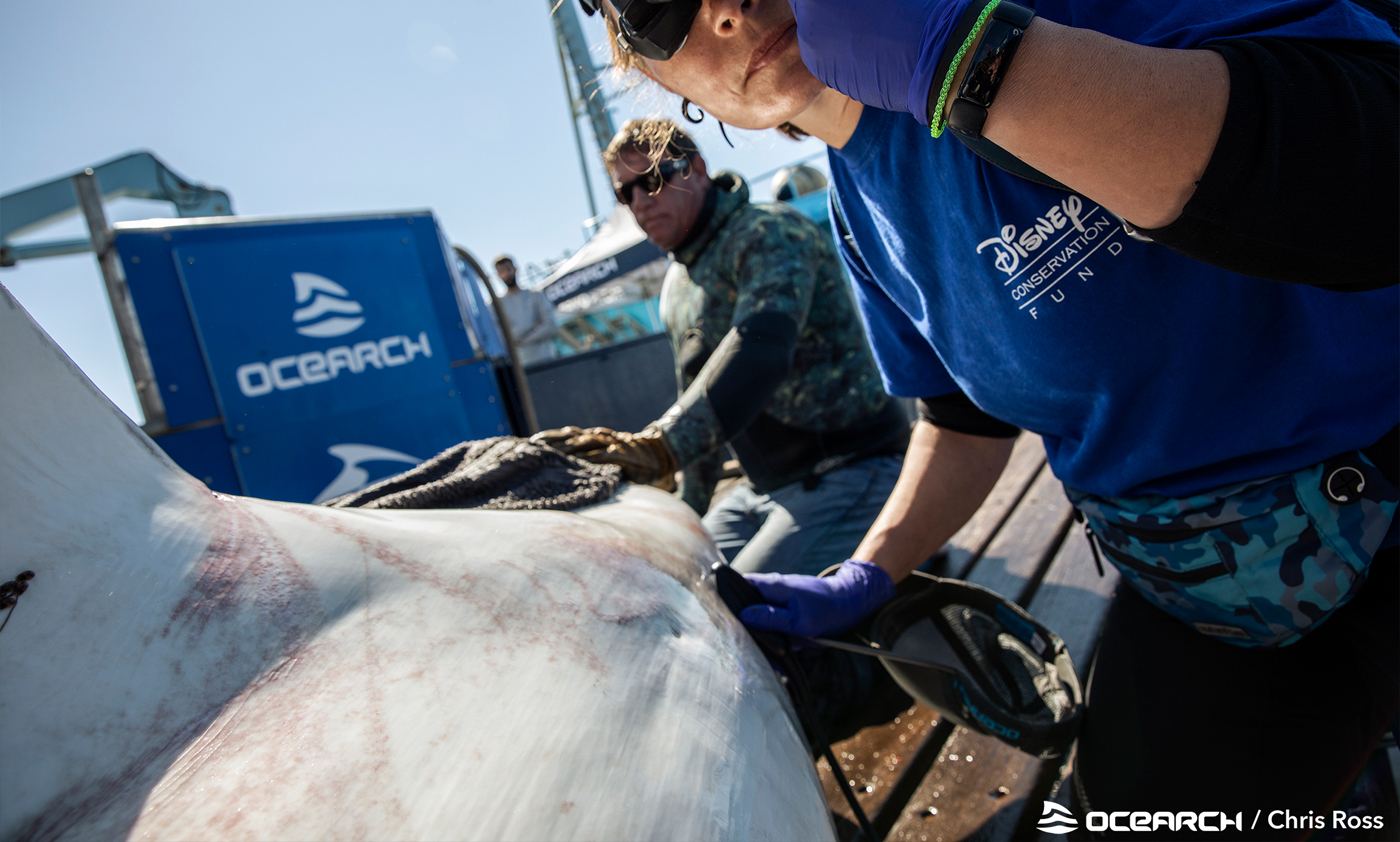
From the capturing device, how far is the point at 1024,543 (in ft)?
5.49

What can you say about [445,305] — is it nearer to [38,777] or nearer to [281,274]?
[281,274]

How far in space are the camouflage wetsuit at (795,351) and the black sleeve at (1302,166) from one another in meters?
1.21

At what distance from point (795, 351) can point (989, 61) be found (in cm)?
131

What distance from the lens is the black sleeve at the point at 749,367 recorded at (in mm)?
1433

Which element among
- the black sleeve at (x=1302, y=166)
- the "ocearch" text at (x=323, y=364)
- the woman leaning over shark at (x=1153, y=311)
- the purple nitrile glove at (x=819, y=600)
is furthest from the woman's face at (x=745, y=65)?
the "ocearch" text at (x=323, y=364)

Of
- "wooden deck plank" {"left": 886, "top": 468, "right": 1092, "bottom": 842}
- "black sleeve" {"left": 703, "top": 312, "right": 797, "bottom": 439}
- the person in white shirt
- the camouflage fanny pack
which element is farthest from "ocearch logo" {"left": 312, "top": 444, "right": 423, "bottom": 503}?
the person in white shirt

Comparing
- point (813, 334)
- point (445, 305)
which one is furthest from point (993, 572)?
point (445, 305)

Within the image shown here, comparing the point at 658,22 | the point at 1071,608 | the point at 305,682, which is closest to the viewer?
the point at 305,682

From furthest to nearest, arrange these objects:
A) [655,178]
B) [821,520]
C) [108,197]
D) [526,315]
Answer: [526,315] → [108,197] → [655,178] → [821,520]

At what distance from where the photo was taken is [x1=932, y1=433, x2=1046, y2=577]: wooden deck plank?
167 cm

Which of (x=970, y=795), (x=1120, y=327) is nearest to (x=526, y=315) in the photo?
(x=970, y=795)

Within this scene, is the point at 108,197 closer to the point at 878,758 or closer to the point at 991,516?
the point at 991,516

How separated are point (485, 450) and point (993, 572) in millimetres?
1182

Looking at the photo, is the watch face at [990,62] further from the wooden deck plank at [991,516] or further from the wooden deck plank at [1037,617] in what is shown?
the wooden deck plank at [991,516]
